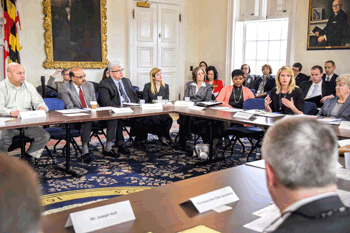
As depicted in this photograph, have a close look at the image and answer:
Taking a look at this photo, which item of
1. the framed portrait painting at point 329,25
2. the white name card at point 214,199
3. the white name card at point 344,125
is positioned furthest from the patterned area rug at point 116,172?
the framed portrait painting at point 329,25

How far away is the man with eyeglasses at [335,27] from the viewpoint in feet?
25.0

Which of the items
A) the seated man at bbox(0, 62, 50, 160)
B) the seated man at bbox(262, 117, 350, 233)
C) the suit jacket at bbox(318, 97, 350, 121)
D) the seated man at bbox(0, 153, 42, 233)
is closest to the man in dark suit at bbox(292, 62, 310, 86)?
the suit jacket at bbox(318, 97, 350, 121)

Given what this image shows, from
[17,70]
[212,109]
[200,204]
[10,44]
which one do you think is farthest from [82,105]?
Result: [200,204]

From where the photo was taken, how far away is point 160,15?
984cm

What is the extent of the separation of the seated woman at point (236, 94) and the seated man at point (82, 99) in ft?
6.18

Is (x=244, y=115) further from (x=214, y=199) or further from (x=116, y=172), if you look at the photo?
(x=214, y=199)

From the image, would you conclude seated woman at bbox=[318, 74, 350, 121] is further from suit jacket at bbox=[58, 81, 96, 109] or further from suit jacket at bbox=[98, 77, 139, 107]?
suit jacket at bbox=[58, 81, 96, 109]

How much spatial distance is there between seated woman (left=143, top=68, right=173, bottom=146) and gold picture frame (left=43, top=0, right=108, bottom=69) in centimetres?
306

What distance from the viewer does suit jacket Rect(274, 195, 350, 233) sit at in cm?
90

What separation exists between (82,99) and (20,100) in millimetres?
1013

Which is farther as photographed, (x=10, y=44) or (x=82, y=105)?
(x=10, y=44)

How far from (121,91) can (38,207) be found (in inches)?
213

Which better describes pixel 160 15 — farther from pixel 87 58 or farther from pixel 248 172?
pixel 248 172

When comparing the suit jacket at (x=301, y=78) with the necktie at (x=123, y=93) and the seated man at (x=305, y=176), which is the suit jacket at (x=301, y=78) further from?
the seated man at (x=305, y=176)
